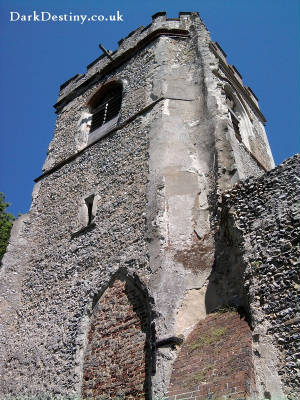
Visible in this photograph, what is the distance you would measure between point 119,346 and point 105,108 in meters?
6.72

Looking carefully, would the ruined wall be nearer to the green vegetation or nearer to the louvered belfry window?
the louvered belfry window

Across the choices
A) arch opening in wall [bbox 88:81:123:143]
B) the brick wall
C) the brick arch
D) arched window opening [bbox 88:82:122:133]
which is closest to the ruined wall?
the brick wall

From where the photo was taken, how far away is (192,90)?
8.80 metres

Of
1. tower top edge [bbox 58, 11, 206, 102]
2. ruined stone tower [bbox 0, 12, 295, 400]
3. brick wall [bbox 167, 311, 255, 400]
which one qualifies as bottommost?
brick wall [bbox 167, 311, 255, 400]

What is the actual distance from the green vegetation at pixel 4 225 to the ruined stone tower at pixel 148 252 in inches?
174

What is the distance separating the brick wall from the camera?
3.89 meters

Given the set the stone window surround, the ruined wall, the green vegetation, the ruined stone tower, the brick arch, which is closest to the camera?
the ruined wall

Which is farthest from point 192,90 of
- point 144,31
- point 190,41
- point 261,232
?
point 261,232

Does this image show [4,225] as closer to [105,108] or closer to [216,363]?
[105,108]

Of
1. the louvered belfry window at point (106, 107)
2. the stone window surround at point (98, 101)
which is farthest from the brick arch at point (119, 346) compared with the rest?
the louvered belfry window at point (106, 107)

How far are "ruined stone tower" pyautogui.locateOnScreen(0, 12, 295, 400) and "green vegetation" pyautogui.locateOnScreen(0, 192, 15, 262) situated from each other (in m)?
4.41

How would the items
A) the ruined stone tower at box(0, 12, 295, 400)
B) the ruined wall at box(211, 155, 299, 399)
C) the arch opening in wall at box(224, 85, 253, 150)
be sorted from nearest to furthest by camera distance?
the ruined wall at box(211, 155, 299, 399) < the ruined stone tower at box(0, 12, 295, 400) < the arch opening in wall at box(224, 85, 253, 150)

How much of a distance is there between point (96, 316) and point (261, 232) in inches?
118

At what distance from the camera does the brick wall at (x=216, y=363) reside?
153 inches
